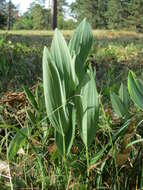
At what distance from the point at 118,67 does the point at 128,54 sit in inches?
49.8

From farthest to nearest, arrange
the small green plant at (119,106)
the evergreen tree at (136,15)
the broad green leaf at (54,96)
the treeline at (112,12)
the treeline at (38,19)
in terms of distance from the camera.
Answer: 1. the treeline at (38,19)
2. the treeline at (112,12)
3. the evergreen tree at (136,15)
4. the small green plant at (119,106)
5. the broad green leaf at (54,96)

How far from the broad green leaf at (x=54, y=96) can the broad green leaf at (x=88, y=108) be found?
31 millimetres

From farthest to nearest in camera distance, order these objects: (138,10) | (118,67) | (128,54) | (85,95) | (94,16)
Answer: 1. (94,16)
2. (138,10)
3. (128,54)
4. (118,67)
5. (85,95)

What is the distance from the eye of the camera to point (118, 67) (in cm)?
323

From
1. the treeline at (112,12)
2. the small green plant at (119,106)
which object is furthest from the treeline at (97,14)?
the small green plant at (119,106)

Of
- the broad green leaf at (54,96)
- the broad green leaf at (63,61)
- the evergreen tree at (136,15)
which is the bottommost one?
the broad green leaf at (54,96)

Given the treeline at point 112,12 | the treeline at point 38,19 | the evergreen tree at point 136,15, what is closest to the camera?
the evergreen tree at point 136,15

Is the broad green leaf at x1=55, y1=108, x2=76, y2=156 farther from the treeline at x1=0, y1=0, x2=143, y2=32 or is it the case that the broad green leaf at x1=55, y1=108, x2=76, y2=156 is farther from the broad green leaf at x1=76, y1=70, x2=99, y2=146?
the treeline at x1=0, y1=0, x2=143, y2=32

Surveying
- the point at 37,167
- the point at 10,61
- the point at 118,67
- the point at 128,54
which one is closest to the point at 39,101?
the point at 37,167

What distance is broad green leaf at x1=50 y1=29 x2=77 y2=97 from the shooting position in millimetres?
610

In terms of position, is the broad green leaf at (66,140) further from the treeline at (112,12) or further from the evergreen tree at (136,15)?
the treeline at (112,12)

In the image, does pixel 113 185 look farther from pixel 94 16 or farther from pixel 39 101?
pixel 94 16

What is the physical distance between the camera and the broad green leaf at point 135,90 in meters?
0.65

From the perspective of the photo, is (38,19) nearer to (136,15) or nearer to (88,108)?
(136,15)
